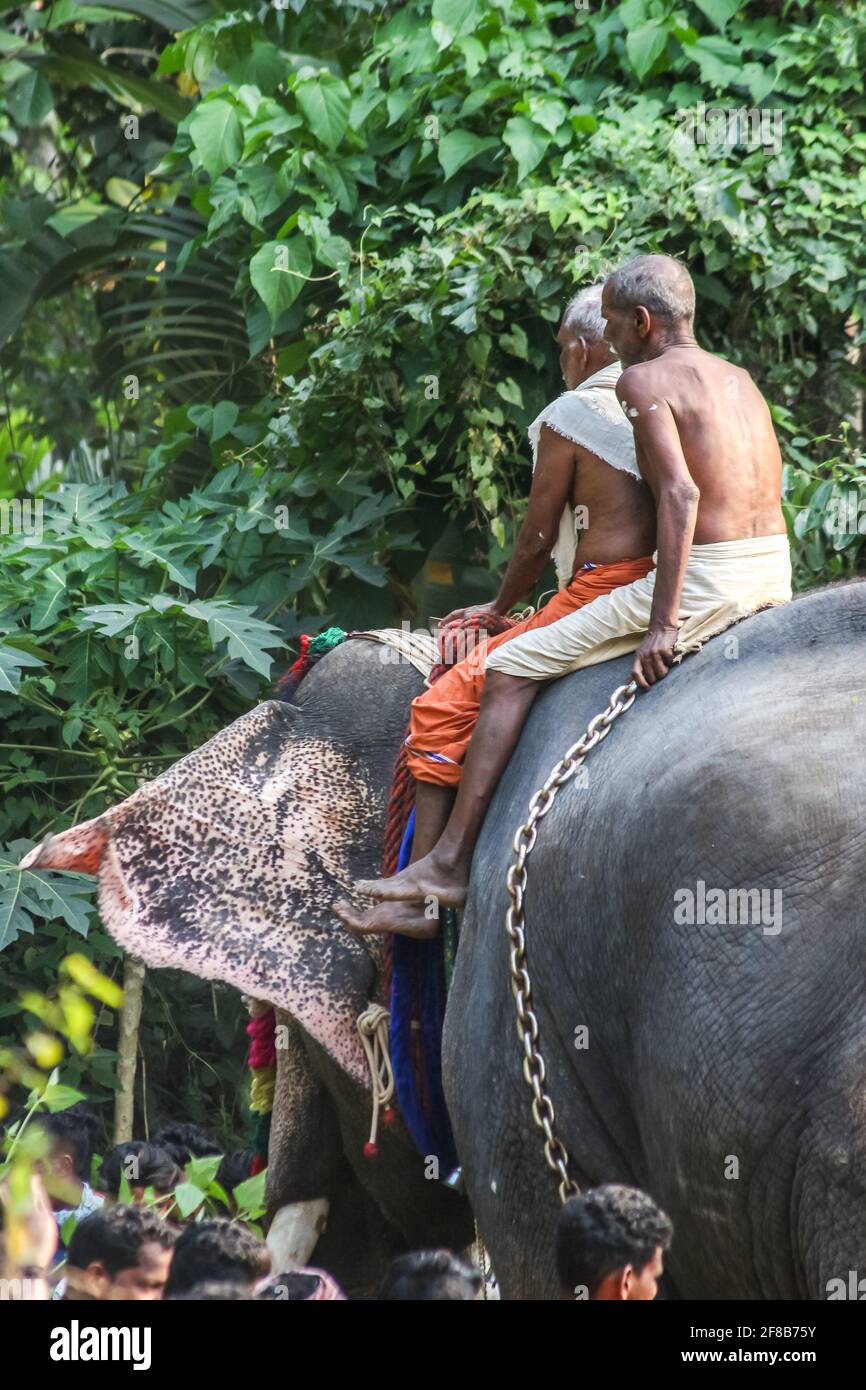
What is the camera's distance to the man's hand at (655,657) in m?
3.22

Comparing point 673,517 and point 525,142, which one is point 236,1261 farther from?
point 525,142

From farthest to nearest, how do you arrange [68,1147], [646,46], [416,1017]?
[646,46]
[68,1147]
[416,1017]

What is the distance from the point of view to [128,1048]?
222 inches

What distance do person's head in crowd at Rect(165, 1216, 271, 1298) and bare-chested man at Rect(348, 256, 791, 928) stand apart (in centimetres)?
98

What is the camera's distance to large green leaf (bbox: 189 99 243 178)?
20.2 ft

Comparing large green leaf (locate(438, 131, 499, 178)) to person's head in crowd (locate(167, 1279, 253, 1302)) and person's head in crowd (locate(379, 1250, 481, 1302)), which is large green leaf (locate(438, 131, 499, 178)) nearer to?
person's head in crowd (locate(379, 1250, 481, 1302))

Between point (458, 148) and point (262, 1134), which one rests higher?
point (458, 148)

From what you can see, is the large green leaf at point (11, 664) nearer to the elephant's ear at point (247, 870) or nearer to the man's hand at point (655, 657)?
the elephant's ear at point (247, 870)

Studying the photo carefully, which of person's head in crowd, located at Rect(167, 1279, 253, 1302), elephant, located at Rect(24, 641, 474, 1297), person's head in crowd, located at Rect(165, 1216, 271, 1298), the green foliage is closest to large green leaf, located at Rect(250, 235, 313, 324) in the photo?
the green foliage

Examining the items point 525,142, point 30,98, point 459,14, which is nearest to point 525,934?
point 525,142

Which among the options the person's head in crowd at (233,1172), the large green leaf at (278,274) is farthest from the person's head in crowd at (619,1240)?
the large green leaf at (278,274)

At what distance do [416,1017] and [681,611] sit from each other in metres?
1.12

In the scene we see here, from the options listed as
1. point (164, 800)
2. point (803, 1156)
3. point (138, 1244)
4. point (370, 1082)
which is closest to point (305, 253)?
point (164, 800)

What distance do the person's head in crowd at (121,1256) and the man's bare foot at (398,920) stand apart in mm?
844
